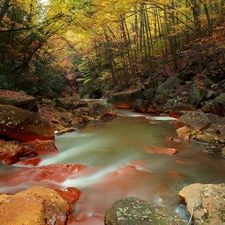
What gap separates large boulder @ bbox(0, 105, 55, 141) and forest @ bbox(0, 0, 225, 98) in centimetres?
426

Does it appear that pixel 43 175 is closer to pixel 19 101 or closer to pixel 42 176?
pixel 42 176

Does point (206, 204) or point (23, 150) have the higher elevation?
point (23, 150)

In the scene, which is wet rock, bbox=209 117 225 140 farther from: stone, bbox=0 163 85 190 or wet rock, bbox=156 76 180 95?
wet rock, bbox=156 76 180 95

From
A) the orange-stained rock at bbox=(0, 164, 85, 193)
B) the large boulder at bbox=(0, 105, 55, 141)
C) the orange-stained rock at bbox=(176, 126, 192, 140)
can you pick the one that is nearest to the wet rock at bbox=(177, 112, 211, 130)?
the orange-stained rock at bbox=(176, 126, 192, 140)

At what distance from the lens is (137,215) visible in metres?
2.81

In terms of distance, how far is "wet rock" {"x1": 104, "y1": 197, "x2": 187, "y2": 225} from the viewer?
2.71m

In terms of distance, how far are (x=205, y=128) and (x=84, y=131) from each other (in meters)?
5.05

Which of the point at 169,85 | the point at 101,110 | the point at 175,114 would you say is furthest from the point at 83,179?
the point at 169,85

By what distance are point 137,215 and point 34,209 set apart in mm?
1395

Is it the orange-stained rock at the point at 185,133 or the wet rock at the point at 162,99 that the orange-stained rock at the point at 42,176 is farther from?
the wet rock at the point at 162,99

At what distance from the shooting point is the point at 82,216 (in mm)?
3379

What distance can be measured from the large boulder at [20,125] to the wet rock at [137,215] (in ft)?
14.5

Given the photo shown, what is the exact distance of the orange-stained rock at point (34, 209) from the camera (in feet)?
8.86

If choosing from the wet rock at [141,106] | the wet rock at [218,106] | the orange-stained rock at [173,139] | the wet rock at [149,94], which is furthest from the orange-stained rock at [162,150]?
the wet rock at [149,94]
